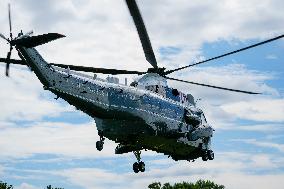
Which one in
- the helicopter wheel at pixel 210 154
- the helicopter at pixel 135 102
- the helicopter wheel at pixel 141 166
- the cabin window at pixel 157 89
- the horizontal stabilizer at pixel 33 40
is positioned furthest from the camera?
the helicopter wheel at pixel 210 154

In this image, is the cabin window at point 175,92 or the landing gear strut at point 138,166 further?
the cabin window at point 175,92

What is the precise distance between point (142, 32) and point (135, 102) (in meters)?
5.24

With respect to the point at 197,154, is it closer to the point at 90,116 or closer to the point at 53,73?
the point at 90,116

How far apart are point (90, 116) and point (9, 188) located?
3177 cm

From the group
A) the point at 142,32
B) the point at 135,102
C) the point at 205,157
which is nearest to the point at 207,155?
the point at 205,157

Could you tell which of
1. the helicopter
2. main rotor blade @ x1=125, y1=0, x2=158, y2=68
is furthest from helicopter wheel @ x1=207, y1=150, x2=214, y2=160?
main rotor blade @ x1=125, y1=0, x2=158, y2=68

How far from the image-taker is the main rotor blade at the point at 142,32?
16164 mm

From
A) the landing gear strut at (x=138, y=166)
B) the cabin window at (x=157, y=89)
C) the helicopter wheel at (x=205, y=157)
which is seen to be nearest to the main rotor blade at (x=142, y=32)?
the cabin window at (x=157, y=89)

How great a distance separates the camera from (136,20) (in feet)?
57.9

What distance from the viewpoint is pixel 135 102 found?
2323cm

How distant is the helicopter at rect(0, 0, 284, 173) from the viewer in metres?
19.1

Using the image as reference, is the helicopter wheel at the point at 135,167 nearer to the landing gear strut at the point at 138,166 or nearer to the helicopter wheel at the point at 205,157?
the landing gear strut at the point at 138,166

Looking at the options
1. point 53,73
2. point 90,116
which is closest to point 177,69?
point 90,116

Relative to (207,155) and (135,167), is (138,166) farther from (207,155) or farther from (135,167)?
(207,155)
